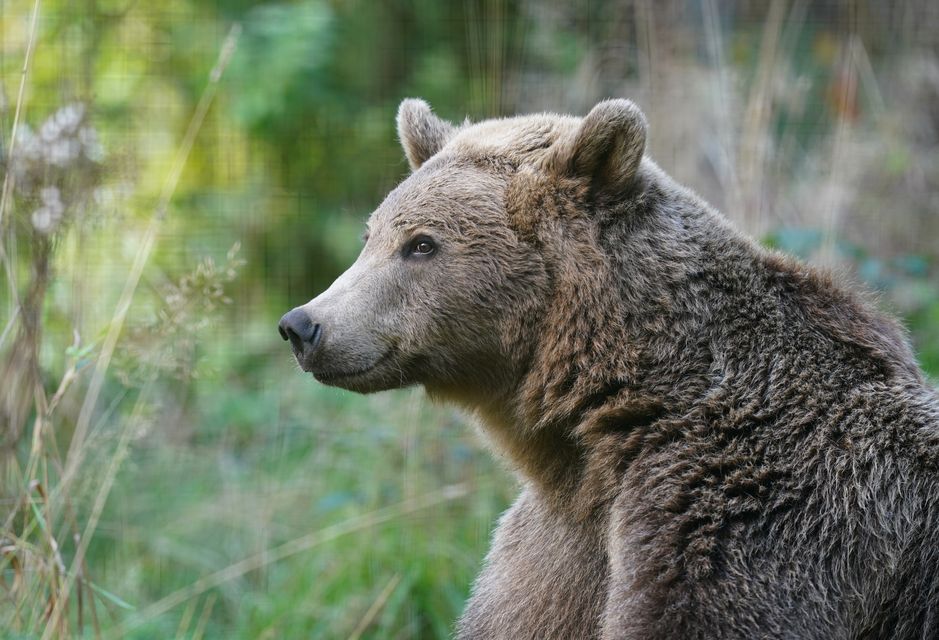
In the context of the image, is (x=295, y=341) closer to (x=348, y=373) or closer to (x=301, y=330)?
(x=301, y=330)

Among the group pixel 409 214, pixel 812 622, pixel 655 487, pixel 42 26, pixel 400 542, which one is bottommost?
pixel 400 542

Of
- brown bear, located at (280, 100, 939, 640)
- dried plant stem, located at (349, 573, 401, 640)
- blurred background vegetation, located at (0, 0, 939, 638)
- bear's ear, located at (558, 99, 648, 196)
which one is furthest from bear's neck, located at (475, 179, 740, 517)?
dried plant stem, located at (349, 573, 401, 640)

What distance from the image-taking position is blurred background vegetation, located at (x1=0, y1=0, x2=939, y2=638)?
4.84m

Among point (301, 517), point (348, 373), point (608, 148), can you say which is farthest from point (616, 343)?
point (301, 517)

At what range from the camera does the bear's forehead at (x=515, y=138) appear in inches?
166

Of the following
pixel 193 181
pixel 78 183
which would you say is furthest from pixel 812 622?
pixel 193 181

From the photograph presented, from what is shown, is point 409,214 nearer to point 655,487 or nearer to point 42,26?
point 655,487

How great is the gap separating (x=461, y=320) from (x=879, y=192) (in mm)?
6163

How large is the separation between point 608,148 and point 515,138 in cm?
49

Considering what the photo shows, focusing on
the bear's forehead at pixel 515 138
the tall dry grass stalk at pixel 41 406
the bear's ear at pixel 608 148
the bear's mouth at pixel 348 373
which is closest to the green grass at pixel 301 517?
the tall dry grass stalk at pixel 41 406

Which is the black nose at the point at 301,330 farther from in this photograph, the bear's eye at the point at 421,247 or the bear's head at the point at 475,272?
the bear's eye at the point at 421,247

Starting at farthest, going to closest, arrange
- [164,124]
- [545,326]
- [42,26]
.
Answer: [164,124] < [42,26] < [545,326]

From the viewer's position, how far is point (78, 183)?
16.1ft

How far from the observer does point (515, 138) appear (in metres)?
4.29
